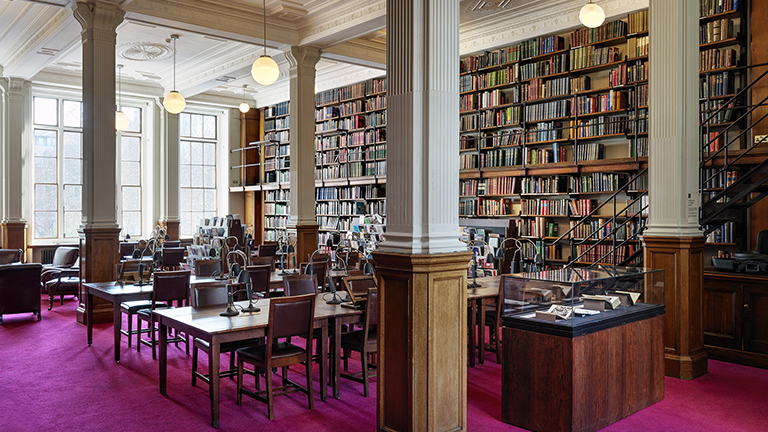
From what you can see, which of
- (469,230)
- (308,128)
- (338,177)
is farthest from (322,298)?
(338,177)

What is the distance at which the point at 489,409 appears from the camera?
4.29m

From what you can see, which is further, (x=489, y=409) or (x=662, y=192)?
(x=662, y=192)

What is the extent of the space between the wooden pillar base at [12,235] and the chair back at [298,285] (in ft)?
32.1

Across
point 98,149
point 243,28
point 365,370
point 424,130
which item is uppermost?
point 243,28

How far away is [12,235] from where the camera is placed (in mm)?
12352

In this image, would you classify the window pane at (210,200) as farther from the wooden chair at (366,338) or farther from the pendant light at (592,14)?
the wooden chair at (366,338)

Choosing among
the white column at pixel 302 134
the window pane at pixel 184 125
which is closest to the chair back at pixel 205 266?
the white column at pixel 302 134

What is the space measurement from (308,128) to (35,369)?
18.9 ft

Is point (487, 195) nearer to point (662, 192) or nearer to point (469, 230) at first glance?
point (469, 230)

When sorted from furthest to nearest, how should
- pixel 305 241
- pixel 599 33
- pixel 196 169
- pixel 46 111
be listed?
pixel 196 169, pixel 46 111, pixel 305 241, pixel 599 33

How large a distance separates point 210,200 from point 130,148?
246 cm

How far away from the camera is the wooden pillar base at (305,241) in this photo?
9.70m

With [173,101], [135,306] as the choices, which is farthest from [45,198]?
[135,306]

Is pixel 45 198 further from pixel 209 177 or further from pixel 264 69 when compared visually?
pixel 264 69
